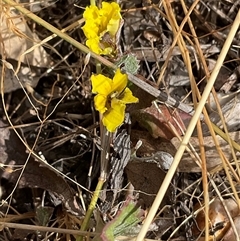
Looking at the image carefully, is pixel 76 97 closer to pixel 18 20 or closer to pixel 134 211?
pixel 18 20

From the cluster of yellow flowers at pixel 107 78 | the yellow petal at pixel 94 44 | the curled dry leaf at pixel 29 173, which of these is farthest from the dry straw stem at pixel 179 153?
the curled dry leaf at pixel 29 173

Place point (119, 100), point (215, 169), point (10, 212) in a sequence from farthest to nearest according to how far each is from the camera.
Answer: point (10, 212) < point (215, 169) < point (119, 100)

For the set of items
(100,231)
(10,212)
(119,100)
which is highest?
(119,100)

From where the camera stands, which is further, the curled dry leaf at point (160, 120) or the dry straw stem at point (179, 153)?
the curled dry leaf at point (160, 120)

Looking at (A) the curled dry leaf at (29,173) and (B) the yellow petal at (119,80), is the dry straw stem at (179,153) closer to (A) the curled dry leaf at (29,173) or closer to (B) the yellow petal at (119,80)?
(B) the yellow petal at (119,80)

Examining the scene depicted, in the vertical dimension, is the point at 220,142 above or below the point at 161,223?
above

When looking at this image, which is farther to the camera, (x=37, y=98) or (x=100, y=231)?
(x=37, y=98)

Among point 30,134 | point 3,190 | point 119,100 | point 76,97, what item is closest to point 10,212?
point 3,190

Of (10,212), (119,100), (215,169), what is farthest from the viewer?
(10,212)
